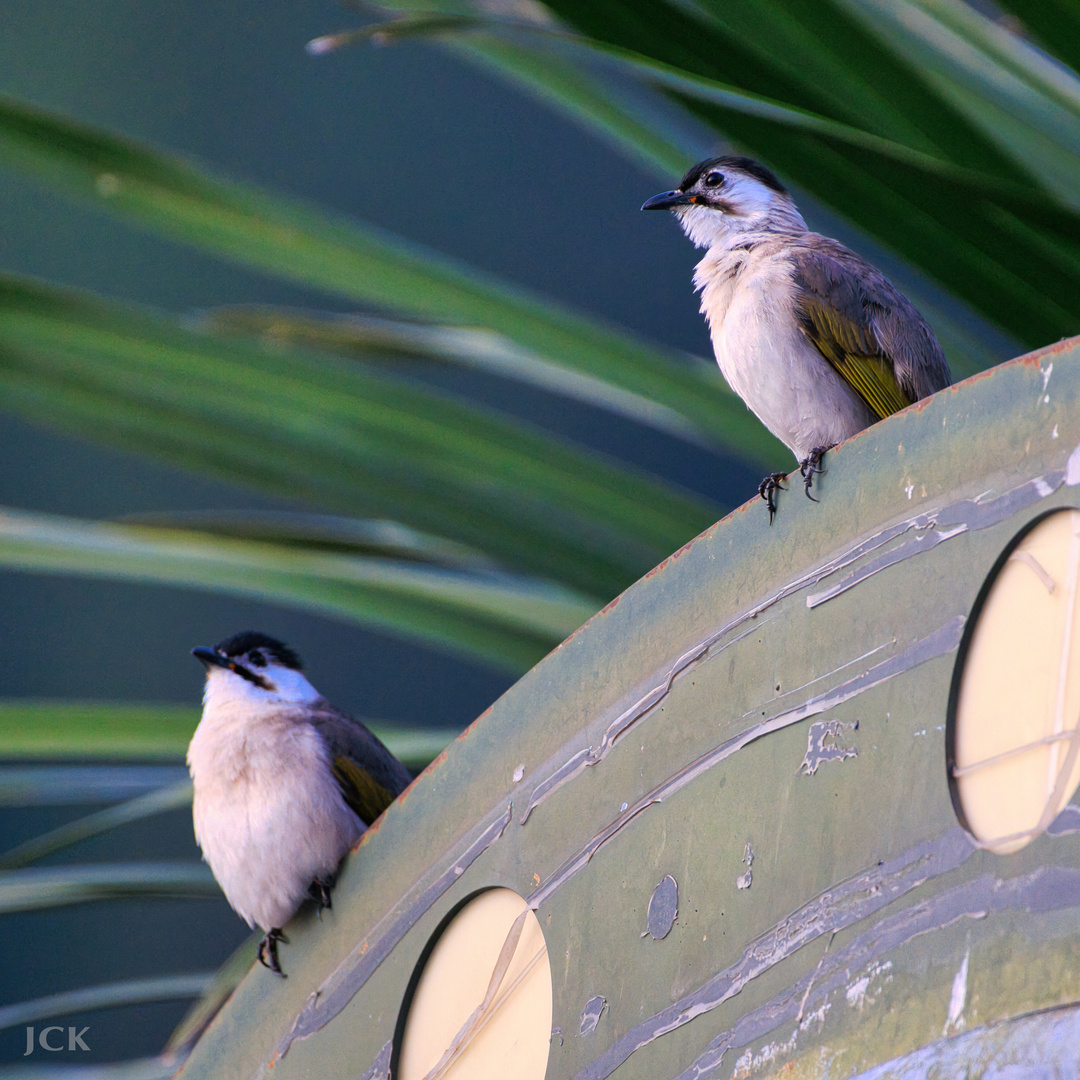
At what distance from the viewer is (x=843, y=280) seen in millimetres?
1489

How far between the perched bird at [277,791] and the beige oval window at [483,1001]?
0.59 m

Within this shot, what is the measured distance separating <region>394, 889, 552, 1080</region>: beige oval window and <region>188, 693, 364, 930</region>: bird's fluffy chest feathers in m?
0.66

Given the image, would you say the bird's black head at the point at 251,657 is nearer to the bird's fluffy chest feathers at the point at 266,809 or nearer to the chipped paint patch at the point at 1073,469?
the bird's fluffy chest feathers at the point at 266,809

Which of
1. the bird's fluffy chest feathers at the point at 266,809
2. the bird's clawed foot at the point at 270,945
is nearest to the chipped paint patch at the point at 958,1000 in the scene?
the bird's clawed foot at the point at 270,945

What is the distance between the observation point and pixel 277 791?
176 cm

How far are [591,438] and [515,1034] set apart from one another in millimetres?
2979

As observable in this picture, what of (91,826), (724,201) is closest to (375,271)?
(724,201)

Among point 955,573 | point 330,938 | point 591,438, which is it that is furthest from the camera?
point 591,438

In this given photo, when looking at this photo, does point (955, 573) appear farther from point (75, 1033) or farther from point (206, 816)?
point (75, 1033)

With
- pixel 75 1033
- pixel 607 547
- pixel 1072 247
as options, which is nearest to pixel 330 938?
pixel 607 547

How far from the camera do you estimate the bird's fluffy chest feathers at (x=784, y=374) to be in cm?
143

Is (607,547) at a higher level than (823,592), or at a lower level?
higher

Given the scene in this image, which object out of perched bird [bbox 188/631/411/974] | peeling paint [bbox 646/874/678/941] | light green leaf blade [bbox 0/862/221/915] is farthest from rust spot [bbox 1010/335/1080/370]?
light green leaf blade [bbox 0/862/221/915]

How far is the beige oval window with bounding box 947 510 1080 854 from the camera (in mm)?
641
